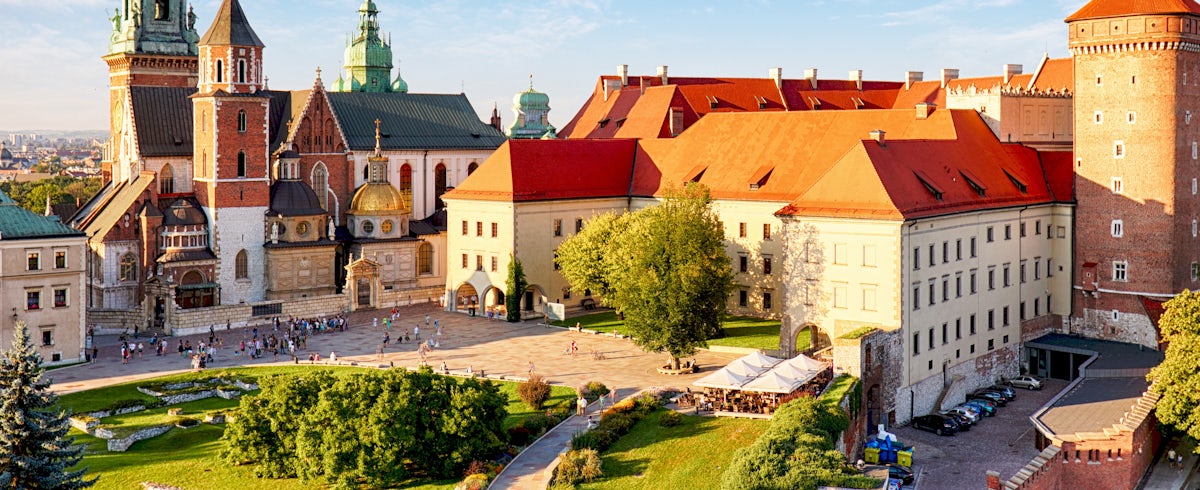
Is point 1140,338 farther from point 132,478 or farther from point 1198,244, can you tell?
point 132,478

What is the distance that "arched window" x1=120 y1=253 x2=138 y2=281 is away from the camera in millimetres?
85750

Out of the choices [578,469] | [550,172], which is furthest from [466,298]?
[578,469]

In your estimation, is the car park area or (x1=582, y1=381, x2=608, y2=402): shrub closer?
the car park area

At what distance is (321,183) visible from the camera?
9644cm

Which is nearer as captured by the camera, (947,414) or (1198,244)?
(947,414)

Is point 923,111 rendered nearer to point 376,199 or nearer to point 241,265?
point 376,199

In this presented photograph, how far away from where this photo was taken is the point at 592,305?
274 feet

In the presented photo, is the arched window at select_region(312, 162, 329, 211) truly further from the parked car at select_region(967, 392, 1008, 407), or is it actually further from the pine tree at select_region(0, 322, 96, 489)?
the pine tree at select_region(0, 322, 96, 489)

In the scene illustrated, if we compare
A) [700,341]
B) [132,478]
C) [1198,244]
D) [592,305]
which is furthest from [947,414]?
[132,478]

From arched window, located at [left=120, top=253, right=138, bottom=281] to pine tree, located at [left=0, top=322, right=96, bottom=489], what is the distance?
139ft

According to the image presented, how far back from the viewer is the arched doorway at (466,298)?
278ft

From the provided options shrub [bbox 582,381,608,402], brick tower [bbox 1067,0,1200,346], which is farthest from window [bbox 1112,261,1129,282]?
shrub [bbox 582,381,608,402]

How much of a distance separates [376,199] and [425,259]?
5938mm

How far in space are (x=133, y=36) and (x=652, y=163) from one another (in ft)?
152
